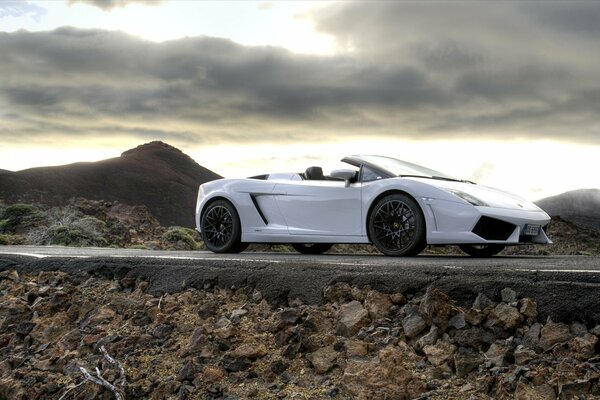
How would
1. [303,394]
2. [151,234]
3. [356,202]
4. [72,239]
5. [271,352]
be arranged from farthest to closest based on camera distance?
[151,234], [72,239], [356,202], [271,352], [303,394]

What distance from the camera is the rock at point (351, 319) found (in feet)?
17.1

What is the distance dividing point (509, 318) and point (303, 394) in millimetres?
1526

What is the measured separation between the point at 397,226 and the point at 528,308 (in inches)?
120

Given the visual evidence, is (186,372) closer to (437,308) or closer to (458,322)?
(437,308)

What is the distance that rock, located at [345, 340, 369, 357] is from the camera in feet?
16.2

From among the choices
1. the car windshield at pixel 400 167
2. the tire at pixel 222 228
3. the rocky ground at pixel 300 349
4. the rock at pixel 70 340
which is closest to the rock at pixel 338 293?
the rocky ground at pixel 300 349

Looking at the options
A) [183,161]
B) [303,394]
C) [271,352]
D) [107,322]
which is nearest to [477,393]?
[303,394]

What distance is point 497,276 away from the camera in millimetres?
5457

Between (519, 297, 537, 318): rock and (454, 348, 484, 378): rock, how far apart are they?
0.52 metres

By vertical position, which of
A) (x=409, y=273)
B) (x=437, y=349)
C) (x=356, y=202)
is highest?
(x=356, y=202)

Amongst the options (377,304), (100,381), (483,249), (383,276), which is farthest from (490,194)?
Answer: (100,381)

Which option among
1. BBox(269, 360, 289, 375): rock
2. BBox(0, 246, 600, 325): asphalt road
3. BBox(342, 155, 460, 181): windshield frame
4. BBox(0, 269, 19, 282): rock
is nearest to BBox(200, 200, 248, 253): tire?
BBox(0, 246, 600, 325): asphalt road

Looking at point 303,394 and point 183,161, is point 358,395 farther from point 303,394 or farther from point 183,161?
point 183,161

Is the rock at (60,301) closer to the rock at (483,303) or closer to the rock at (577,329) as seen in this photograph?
the rock at (483,303)
